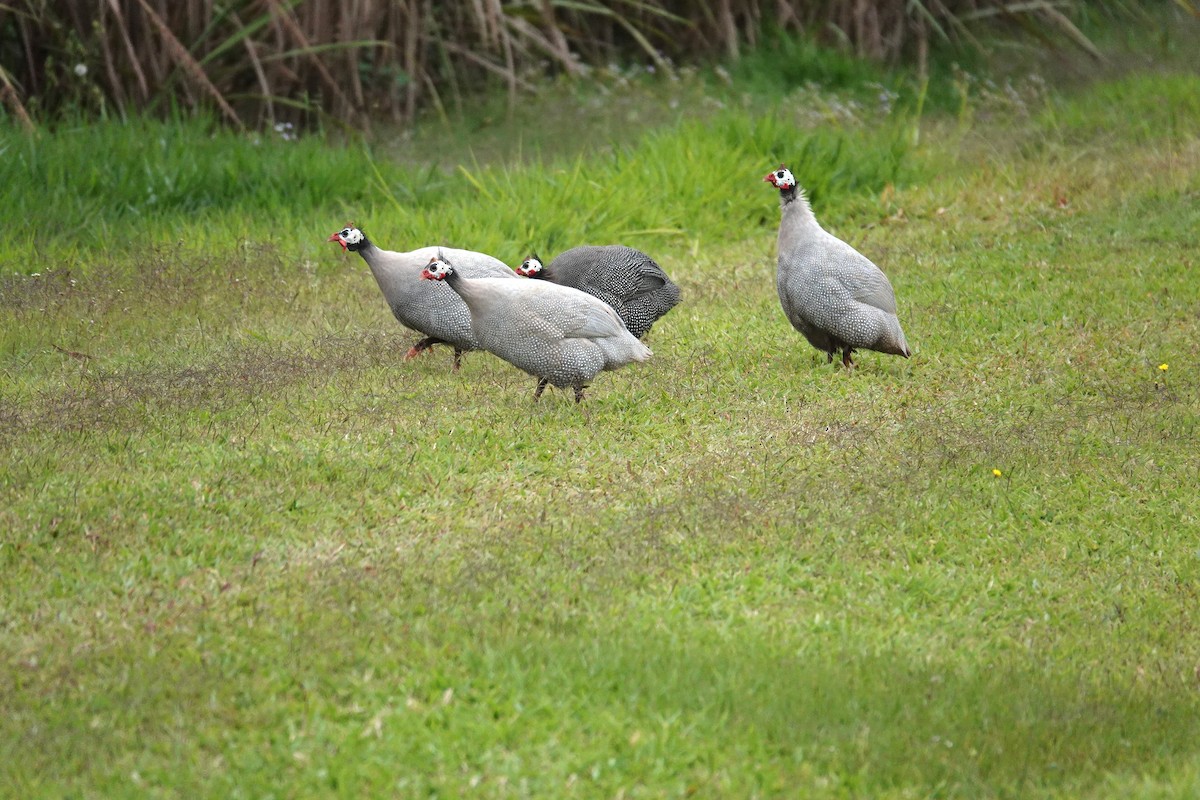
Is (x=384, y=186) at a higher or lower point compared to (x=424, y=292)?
lower

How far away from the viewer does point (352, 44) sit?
9867 millimetres

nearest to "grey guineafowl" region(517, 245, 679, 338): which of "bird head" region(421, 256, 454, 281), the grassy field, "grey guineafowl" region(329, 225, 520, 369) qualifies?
the grassy field

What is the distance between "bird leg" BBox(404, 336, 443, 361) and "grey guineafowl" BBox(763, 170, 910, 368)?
5.24ft

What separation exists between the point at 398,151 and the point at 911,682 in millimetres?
7572

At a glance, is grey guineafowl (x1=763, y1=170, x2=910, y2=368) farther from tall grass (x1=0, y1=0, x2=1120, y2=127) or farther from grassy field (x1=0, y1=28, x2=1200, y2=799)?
tall grass (x1=0, y1=0, x2=1120, y2=127)

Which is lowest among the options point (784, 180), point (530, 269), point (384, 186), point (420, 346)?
point (384, 186)

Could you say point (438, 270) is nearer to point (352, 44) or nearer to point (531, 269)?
point (531, 269)

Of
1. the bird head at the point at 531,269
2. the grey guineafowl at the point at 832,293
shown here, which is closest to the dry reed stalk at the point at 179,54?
the bird head at the point at 531,269

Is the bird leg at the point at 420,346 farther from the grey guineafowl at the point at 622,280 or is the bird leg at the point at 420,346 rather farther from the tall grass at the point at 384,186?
the tall grass at the point at 384,186

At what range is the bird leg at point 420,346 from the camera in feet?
22.1

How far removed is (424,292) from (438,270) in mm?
578

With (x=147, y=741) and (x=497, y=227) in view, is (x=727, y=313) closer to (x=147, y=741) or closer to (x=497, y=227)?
(x=497, y=227)

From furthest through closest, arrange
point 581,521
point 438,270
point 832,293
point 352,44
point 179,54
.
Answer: point 352,44
point 179,54
point 832,293
point 438,270
point 581,521

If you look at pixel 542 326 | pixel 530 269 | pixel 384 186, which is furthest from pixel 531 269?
pixel 384 186
